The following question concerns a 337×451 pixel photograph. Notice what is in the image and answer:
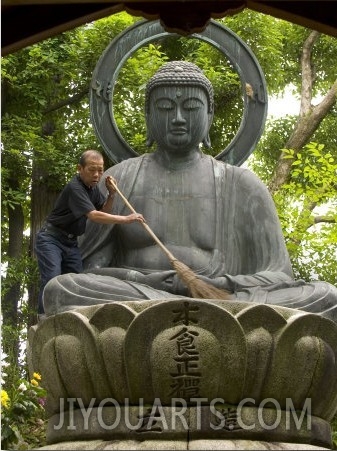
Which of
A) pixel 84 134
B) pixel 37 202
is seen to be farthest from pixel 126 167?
pixel 84 134

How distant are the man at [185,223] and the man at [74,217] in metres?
0.21

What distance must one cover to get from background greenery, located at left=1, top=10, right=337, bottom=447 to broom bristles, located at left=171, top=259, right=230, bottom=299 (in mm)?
5347

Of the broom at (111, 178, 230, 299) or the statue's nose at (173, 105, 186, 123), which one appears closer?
the broom at (111, 178, 230, 299)

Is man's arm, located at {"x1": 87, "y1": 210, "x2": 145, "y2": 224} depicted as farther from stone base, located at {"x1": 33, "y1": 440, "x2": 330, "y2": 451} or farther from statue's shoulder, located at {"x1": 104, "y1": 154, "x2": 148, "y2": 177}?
stone base, located at {"x1": 33, "y1": 440, "x2": 330, "y2": 451}

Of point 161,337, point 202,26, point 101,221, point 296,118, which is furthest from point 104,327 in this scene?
point 296,118

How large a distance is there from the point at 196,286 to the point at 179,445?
1097 millimetres

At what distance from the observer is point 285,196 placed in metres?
15.3

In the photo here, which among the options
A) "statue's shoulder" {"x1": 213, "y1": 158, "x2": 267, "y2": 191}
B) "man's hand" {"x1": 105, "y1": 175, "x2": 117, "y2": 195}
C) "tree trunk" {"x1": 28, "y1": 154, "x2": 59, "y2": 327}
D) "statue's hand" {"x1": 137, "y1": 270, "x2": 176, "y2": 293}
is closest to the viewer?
"statue's hand" {"x1": 137, "y1": 270, "x2": 176, "y2": 293}

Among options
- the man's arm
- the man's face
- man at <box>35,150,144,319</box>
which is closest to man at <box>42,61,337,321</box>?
man at <box>35,150,144,319</box>

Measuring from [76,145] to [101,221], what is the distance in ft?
23.2

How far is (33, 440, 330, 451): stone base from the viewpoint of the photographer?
22.6 feet

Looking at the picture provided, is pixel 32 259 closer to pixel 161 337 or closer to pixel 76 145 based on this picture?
pixel 76 145

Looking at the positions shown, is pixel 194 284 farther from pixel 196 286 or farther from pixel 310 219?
pixel 310 219

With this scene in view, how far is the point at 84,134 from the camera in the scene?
49.8 ft
